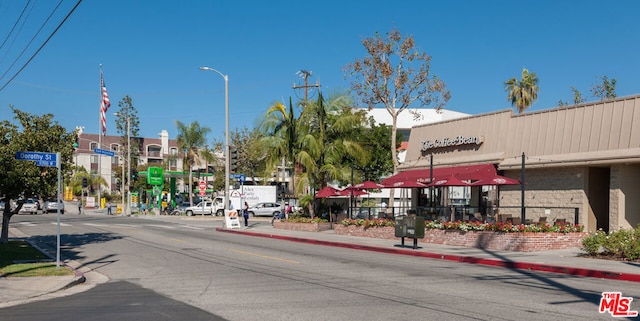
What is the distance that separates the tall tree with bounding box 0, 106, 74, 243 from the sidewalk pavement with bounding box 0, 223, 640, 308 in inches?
157

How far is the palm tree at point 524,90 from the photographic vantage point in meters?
49.7

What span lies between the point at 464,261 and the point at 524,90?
1320 inches

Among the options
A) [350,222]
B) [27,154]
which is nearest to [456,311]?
[27,154]

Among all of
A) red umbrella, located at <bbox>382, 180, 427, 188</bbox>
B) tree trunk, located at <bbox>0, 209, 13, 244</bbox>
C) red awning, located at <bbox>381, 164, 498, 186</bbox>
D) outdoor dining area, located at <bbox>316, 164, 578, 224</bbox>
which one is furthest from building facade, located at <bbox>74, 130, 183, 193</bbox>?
tree trunk, located at <bbox>0, 209, 13, 244</bbox>

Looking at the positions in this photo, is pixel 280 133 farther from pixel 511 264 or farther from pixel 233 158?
pixel 511 264

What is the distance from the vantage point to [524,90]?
49.8 m

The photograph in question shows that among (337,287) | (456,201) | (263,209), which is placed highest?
(456,201)

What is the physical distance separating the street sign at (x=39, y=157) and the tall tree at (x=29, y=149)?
16.0 ft

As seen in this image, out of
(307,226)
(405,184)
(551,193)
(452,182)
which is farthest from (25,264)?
(551,193)

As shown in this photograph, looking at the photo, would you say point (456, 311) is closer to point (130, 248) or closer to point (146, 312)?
point (146, 312)

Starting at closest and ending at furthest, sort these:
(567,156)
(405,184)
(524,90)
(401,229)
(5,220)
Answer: (401,229)
(5,220)
(567,156)
(405,184)
(524,90)

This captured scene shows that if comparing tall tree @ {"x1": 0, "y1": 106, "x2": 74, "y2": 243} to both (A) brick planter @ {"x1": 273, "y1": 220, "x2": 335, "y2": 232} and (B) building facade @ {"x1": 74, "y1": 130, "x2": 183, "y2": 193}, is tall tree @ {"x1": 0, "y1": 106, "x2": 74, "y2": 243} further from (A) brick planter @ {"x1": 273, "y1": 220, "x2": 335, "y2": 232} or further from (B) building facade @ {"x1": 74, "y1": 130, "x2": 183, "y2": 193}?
(B) building facade @ {"x1": 74, "y1": 130, "x2": 183, "y2": 193}

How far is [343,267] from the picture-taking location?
16.8m

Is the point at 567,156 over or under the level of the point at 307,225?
over
